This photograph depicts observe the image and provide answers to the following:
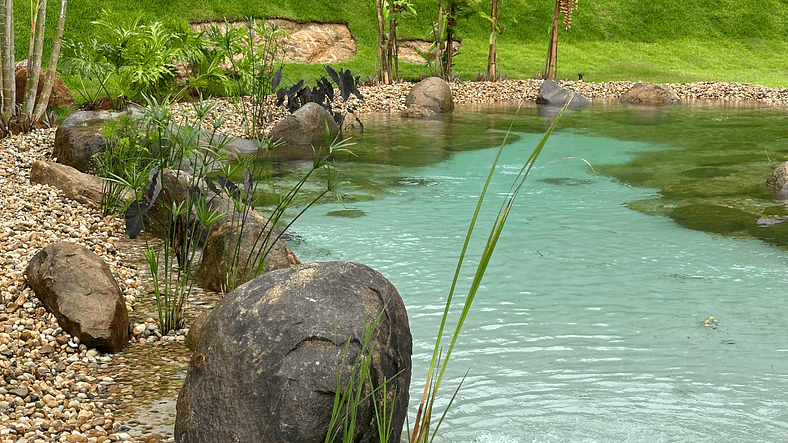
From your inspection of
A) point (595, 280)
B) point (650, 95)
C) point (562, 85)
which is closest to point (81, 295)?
point (595, 280)

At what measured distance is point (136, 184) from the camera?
14.2ft

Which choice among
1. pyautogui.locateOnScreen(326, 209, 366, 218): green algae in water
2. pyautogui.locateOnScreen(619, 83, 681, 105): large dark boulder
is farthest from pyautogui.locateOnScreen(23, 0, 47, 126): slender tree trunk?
pyautogui.locateOnScreen(619, 83, 681, 105): large dark boulder

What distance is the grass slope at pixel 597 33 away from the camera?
1883 centimetres

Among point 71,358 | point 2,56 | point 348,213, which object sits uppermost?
point 2,56

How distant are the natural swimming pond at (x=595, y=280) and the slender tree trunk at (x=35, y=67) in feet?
12.2

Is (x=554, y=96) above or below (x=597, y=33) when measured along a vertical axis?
below

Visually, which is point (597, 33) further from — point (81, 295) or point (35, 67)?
point (81, 295)

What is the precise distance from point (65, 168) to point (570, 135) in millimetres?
7679

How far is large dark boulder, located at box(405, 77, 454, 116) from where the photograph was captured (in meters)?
14.6

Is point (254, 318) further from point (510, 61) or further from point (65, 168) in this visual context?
point (510, 61)

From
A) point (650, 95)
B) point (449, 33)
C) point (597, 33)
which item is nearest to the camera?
point (650, 95)

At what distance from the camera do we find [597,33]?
906 inches

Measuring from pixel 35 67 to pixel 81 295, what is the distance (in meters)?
5.91

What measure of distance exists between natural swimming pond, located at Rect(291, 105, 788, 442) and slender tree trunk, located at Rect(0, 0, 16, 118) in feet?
13.0
